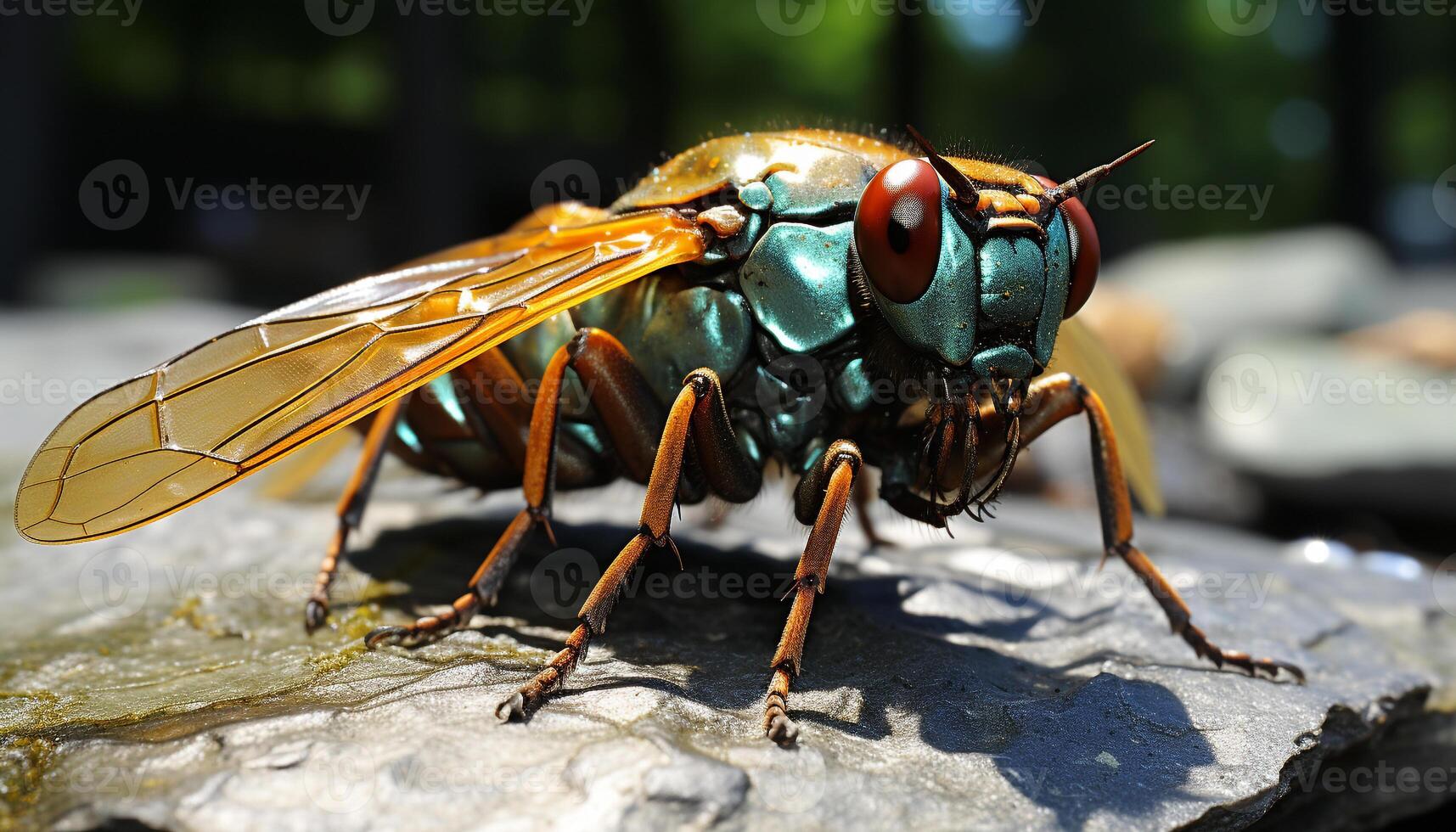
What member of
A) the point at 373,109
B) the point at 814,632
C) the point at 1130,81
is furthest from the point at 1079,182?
the point at 1130,81

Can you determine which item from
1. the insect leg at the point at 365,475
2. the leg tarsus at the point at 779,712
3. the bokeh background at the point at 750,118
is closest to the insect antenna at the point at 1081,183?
the leg tarsus at the point at 779,712

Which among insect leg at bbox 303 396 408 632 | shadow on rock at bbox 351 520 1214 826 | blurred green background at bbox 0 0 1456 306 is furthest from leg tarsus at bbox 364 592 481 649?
blurred green background at bbox 0 0 1456 306

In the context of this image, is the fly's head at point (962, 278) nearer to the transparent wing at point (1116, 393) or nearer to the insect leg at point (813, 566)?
the insect leg at point (813, 566)

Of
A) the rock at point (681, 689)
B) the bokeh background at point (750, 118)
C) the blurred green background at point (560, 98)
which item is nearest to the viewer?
the rock at point (681, 689)

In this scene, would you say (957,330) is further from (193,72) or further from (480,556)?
(193,72)

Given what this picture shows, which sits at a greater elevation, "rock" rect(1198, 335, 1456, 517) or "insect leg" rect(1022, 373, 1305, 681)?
"insect leg" rect(1022, 373, 1305, 681)

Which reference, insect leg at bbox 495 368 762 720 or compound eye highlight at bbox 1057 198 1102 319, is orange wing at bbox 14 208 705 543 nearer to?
insect leg at bbox 495 368 762 720
